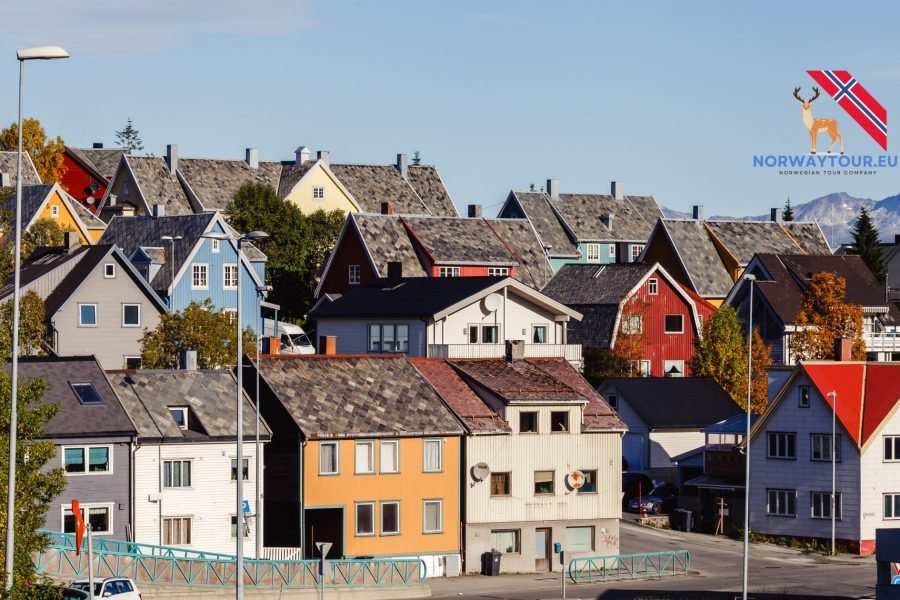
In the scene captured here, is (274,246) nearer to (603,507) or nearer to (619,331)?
(619,331)

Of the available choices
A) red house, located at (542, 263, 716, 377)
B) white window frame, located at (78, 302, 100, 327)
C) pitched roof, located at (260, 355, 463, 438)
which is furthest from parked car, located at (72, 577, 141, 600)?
red house, located at (542, 263, 716, 377)

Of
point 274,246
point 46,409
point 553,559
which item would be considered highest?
point 274,246

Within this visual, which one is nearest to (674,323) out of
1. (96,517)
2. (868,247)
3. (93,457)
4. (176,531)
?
(868,247)

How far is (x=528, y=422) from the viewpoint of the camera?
74.1m

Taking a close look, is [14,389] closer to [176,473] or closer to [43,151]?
[176,473]

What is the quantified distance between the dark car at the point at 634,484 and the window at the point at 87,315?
1068 inches

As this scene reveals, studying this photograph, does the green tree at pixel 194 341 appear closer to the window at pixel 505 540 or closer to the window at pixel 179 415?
the window at pixel 179 415

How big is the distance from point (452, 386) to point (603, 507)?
7640 millimetres

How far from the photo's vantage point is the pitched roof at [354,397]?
70.6 meters

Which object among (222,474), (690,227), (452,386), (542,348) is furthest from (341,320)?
(690,227)

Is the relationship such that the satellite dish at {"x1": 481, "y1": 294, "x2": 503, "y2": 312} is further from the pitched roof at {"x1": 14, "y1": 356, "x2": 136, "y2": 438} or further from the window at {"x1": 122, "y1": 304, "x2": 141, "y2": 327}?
the pitched roof at {"x1": 14, "y1": 356, "x2": 136, "y2": 438}

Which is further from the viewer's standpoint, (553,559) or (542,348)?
(542,348)

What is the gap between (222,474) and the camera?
68.1 m

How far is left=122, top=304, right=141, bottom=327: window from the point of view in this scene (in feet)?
311
